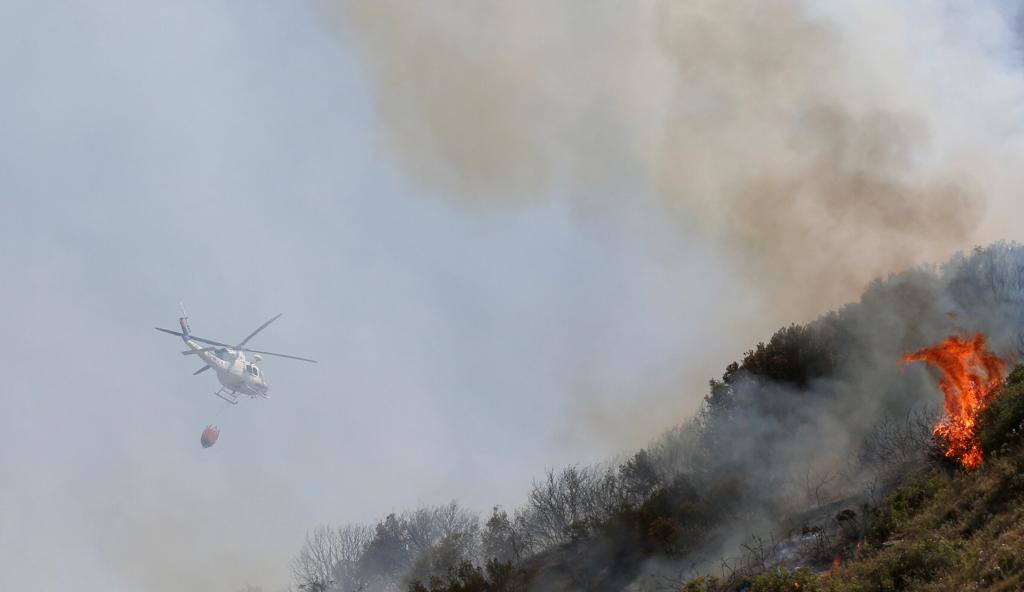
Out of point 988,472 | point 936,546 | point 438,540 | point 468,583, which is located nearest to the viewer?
point 936,546

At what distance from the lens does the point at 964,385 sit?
40.0 meters

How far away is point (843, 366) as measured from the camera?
50.0 meters

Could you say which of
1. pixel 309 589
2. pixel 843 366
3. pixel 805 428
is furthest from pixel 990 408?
pixel 309 589

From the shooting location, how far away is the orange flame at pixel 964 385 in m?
33.8

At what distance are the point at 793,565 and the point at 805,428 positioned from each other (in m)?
14.8

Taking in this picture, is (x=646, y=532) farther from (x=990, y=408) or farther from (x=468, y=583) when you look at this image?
(x=990, y=408)

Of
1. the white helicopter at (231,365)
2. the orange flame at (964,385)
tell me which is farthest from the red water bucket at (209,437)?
the orange flame at (964,385)

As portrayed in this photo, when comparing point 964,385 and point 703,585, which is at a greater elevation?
point 964,385

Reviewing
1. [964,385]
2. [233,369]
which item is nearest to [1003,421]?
[964,385]

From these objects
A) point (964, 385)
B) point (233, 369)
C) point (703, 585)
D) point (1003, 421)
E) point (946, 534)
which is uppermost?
point (233, 369)

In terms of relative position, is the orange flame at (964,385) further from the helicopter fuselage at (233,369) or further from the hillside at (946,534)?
the helicopter fuselage at (233,369)

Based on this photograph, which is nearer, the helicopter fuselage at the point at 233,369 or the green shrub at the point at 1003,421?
the green shrub at the point at 1003,421

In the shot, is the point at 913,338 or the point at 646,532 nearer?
the point at 646,532

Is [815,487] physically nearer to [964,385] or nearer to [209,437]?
[964,385]
